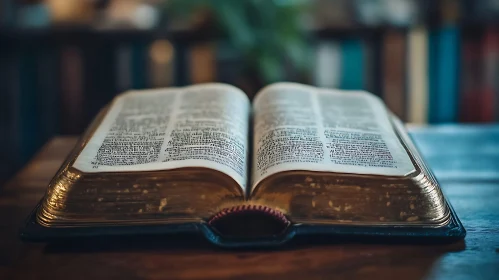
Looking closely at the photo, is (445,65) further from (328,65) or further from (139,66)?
(139,66)

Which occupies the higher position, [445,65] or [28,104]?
[445,65]

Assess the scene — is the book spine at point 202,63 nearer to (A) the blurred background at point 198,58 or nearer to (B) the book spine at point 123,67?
(A) the blurred background at point 198,58

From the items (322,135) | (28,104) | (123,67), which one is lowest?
(28,104)

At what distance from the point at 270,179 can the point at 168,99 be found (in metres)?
0.32

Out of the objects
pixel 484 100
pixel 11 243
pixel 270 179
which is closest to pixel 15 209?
pixel 11 243

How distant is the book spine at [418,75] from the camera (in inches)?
80.2

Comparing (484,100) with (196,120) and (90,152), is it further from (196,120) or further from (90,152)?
(90,152)

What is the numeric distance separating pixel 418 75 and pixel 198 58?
0.59 meters

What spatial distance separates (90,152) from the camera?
2.70 feet

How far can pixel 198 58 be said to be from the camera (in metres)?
2.04

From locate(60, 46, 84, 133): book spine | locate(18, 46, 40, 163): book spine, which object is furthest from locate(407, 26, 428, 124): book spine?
locate(18, 46, 40, 163): book spine

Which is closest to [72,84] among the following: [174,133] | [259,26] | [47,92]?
[47,92]

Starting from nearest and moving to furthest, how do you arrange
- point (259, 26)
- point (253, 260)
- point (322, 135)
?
1. point (253, 260)
2. point (322, 135)
3. point (259, 26)

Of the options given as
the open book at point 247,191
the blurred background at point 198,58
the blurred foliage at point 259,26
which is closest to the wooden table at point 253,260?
the open book at point 247,191
